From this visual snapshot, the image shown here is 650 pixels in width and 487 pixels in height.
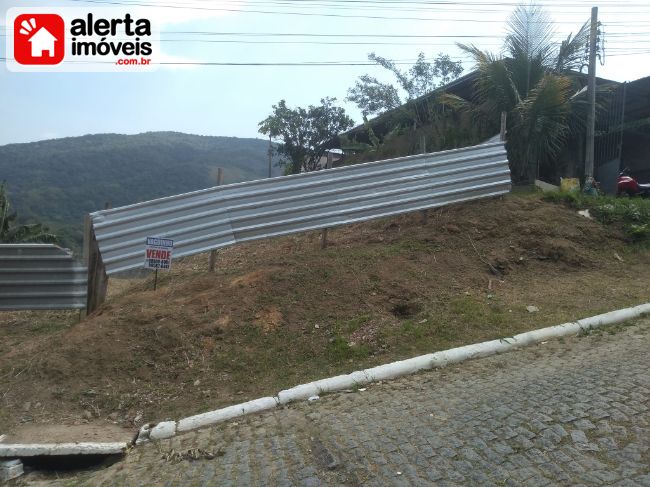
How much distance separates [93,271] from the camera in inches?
264

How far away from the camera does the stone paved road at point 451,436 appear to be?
10.4ft

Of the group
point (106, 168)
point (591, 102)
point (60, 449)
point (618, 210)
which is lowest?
point (60, 449)

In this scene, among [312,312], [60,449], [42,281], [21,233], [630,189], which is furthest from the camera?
[21,233]

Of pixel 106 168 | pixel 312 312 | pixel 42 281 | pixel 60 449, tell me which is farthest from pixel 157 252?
pixel 106 168

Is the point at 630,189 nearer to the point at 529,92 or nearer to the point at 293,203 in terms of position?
the point at 529,92

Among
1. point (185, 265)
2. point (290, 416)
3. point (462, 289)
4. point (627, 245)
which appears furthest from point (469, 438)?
point (185, 265)

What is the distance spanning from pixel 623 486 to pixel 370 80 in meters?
17.0

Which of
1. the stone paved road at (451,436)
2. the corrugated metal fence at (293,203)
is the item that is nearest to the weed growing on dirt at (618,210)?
the corrugated metal fence at (293,203)

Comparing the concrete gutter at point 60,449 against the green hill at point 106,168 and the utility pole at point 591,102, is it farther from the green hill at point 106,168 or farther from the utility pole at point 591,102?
the green hill at point 106,168

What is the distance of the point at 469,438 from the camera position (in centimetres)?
352

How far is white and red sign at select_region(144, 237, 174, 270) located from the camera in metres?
6.27

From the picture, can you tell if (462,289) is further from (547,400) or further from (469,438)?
(469,438)

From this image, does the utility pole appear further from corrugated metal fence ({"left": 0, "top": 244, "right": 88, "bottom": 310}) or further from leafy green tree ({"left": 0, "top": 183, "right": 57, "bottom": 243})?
leafy green tree ({"left": 0, "top": 183, "right": 57, "bottom": 243})

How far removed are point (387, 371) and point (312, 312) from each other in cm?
137
